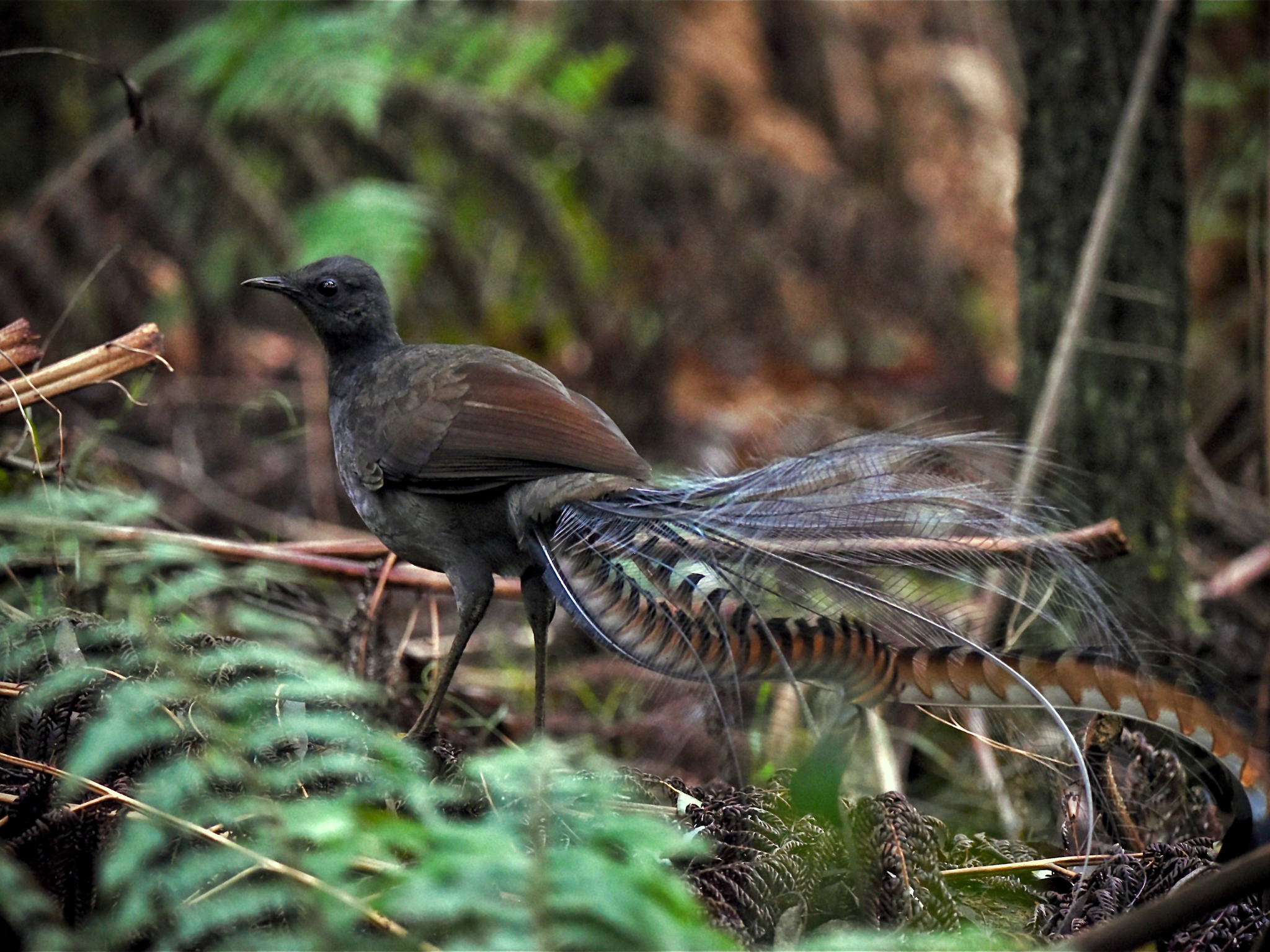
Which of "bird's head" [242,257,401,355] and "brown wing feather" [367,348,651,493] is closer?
"brown wing feather" [367,348,651,493]

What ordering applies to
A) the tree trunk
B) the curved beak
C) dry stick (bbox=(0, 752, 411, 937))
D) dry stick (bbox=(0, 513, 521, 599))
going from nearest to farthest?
1. dry stick (bbox=(0, 752, 411, 937))
2. dry stick (bbox=(0, 513, 521, 599))
3. the curved beak
4. the tree trunk

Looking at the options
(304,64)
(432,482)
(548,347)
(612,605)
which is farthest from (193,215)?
(612,605)

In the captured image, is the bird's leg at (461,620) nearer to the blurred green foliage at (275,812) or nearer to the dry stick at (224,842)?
the blurred green foliage at (275,812)

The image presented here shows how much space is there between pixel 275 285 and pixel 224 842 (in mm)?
1559

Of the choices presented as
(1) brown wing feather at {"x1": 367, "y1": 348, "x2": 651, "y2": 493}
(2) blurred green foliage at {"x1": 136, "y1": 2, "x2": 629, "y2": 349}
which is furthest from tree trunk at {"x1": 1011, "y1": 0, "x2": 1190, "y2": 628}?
(2) blurred green foliage at {"x1": 136, "y1": 2, "x2": 629, "y2": 349}

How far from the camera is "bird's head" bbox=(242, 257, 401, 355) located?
2.78 metres

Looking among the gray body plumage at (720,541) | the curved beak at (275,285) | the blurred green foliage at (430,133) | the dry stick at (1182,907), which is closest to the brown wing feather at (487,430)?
the gray body plumage at (720,541)

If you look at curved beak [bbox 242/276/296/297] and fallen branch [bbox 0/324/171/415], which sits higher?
curved beak [bbox 242/276/296/297]

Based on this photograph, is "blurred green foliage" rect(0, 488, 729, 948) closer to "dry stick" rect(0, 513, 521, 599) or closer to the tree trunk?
"dry stick" rect(0, 513, 521, 599)

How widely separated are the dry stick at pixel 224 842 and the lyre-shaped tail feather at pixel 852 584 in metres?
0.68

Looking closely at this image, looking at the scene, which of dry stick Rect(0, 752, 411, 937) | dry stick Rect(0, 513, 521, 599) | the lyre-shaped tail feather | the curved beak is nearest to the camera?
dry stick Rect(0, 752, 411, 937)

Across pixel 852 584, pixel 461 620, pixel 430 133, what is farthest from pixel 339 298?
pixel 430 133

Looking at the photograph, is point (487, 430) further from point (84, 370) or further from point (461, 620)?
point (84, 370)

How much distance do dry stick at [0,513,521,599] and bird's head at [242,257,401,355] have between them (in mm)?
507
